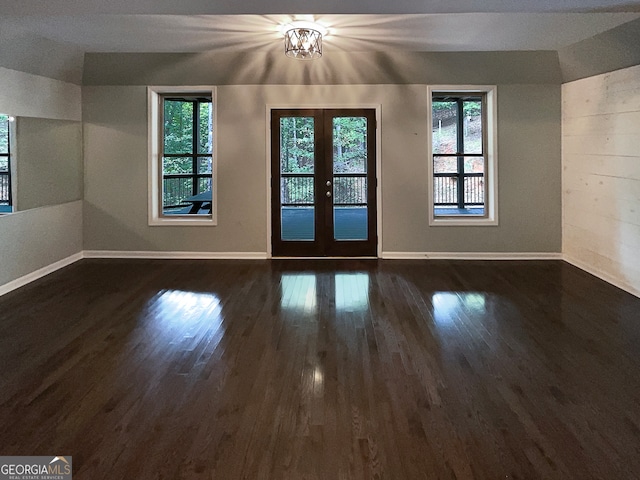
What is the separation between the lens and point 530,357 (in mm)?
3975

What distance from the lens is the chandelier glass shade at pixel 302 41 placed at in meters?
5.68

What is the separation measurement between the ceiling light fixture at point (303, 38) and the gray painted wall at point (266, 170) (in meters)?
2.03

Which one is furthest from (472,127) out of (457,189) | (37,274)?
(37,274)

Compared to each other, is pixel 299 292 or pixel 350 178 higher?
pixel 350 178

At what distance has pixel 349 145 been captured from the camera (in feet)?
26.1

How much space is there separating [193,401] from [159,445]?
0.52m

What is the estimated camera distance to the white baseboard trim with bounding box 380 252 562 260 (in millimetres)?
7852

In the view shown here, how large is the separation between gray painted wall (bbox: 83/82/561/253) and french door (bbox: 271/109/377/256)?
0.62 feet

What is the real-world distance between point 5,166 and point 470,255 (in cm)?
620

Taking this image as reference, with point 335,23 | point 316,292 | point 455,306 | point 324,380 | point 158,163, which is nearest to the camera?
point 324,380

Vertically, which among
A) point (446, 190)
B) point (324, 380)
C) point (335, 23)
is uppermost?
point (335, 23)

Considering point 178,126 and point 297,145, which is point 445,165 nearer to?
point 297,145

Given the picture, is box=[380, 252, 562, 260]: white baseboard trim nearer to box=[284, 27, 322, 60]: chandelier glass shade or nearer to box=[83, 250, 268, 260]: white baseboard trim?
box=[83, 250, 268, 260]: white baseboard trim

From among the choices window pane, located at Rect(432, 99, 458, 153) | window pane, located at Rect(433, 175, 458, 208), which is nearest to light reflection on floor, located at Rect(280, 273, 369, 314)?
window pane, located at Rect(433, 175, 458, 208)
